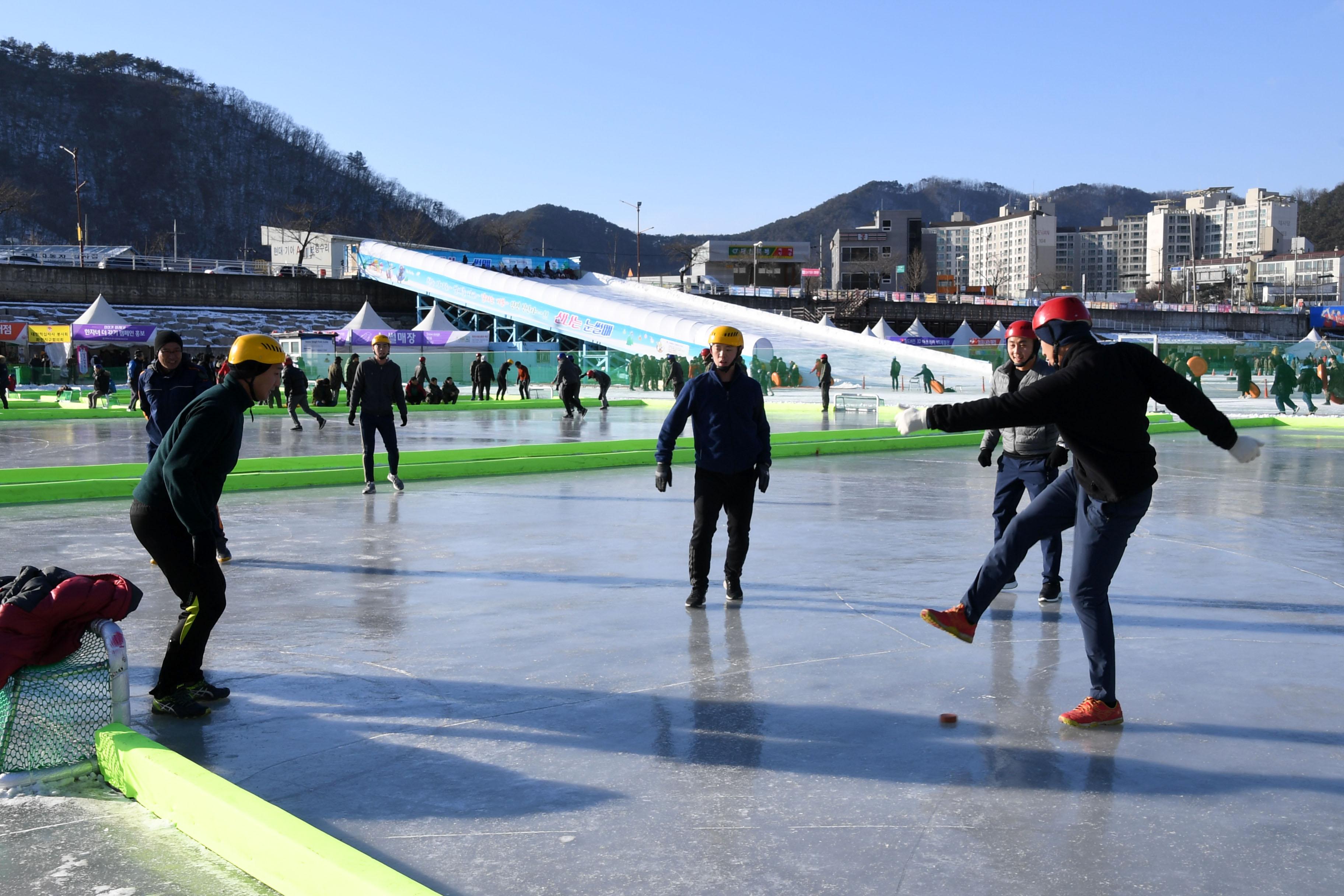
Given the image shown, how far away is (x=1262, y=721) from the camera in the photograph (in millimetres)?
4246

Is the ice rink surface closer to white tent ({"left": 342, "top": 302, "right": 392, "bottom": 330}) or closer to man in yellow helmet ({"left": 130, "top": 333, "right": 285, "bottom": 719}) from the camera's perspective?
man in yellow helmet ({"left": 130, "top": 333, "right": 285, "bottom": 719})

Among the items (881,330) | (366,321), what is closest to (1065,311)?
(366,321)

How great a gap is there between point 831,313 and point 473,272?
91.5 feet

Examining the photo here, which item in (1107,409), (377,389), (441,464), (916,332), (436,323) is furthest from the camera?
(916,332)

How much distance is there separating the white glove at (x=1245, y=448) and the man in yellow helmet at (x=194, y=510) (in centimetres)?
362

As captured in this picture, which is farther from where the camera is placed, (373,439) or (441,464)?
(441,464)

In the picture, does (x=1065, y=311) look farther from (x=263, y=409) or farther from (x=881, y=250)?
(x=881, y=250)

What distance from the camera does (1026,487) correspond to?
6.89m

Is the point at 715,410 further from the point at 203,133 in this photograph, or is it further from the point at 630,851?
the point at 203,133

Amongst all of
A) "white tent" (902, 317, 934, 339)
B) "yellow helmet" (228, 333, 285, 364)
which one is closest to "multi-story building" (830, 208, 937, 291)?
"white tent" (902, 317, 934, 339)

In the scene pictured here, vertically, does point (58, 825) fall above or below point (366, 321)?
below

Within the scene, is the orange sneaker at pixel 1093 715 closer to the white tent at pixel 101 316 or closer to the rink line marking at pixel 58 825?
the rink line marking at pixel 58 825

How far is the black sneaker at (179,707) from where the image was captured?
14.0 ft

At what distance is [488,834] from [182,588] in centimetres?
195
